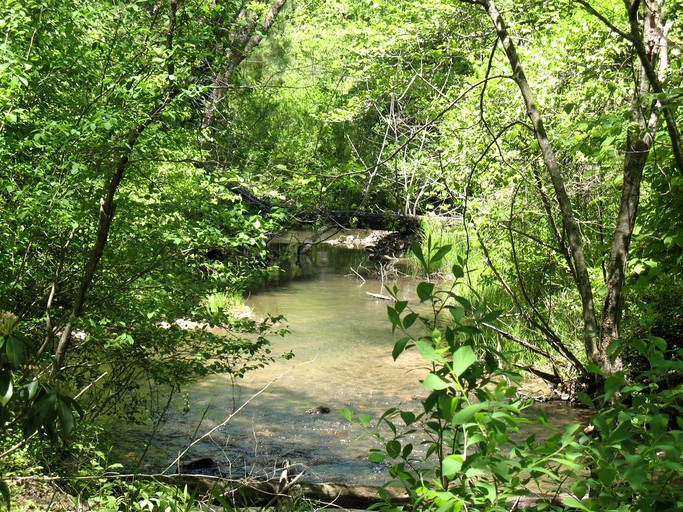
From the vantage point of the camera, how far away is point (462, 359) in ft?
5.90

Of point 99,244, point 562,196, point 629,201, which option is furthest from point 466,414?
point 99,244

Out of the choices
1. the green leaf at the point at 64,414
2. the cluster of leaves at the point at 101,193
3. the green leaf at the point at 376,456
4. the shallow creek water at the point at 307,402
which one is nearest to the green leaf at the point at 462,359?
the green leaf at the point at 376,456

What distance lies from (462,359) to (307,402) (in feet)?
23.3

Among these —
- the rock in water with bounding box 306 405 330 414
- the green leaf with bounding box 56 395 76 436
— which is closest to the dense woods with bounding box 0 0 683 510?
the green leaf with bounding box 56 395 76 436

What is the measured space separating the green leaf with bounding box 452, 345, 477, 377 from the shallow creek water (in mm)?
1883

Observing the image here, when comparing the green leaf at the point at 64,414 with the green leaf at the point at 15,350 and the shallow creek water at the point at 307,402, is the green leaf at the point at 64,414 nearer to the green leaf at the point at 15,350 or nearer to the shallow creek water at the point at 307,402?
the green leaf at the point at 15,350

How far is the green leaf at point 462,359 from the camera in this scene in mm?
1761

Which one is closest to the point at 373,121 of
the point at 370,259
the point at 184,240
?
the point at 370,259

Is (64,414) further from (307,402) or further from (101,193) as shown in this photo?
(307,402)

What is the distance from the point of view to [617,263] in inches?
130

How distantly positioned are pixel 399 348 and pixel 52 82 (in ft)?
12.3

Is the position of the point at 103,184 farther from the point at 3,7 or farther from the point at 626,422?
the point at 626,422

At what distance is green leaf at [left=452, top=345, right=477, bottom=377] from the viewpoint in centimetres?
176

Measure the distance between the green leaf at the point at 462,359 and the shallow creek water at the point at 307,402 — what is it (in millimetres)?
1883
